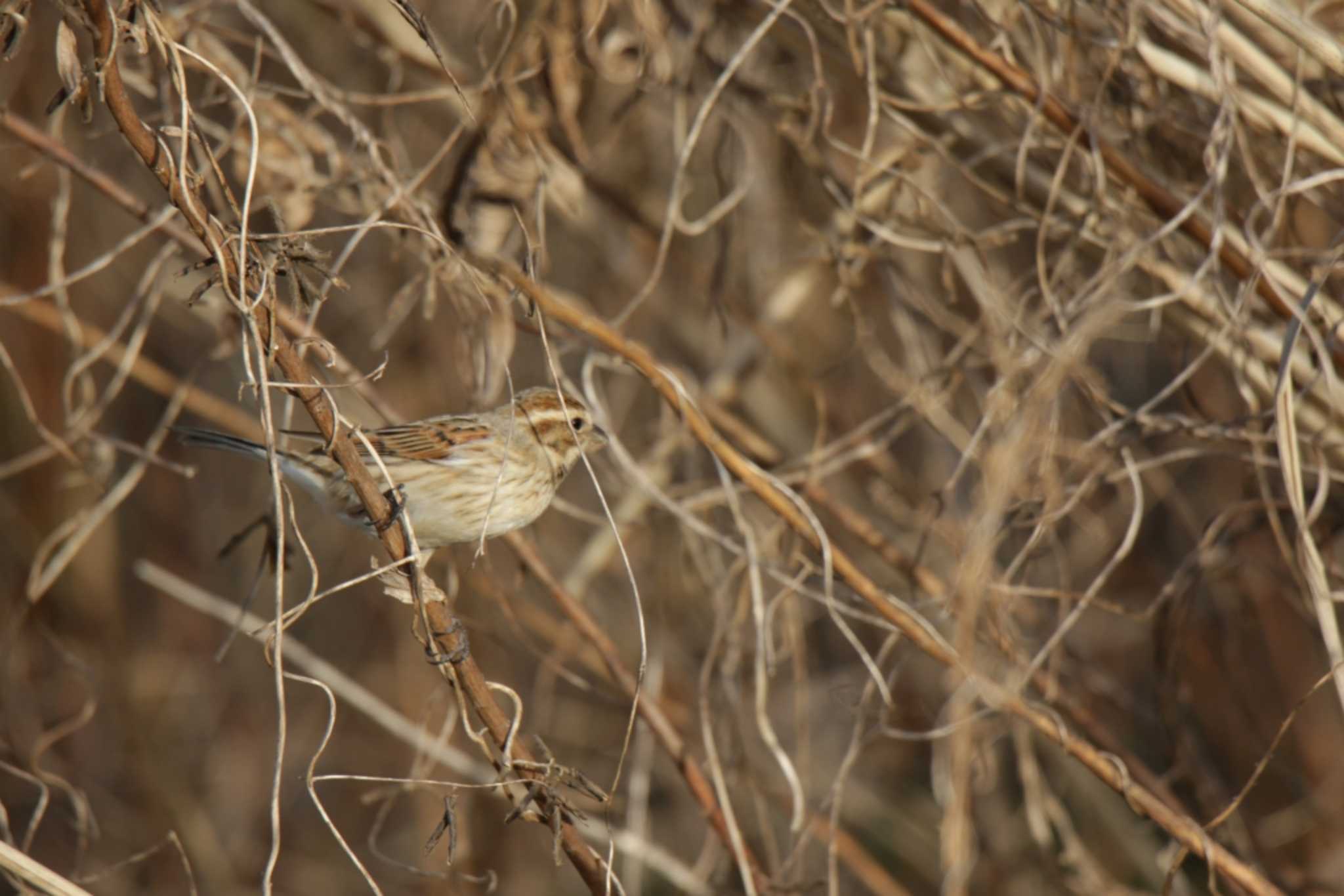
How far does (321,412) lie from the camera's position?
1.77 meters

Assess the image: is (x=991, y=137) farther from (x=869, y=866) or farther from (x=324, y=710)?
(x=324, y=710)

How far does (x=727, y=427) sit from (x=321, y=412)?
1616mm

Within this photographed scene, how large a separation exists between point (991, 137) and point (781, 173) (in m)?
1.14

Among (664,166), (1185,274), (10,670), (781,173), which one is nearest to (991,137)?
(1185,274)

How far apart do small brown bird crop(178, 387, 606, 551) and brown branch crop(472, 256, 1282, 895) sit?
0.48 metres

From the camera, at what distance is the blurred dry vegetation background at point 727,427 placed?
2.57m

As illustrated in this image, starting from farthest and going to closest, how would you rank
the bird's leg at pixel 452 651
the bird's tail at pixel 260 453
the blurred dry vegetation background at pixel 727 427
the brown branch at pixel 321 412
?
1. the bird's tail at pixel 260 453
2. the blurred dry vegetation background at pixel 727 427
3. the bird's leg at pixel 452 651
4. the brown branch at pixel 321 412

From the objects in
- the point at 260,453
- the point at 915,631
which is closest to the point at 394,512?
the point at 915,631

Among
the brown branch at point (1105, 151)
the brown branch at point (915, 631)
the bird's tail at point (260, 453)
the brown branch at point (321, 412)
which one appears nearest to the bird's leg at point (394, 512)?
the brown branch at point (321, 412)

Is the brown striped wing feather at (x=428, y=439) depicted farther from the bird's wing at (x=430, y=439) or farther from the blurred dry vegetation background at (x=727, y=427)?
the blurred dry vegetation background at (x=727, y=427)

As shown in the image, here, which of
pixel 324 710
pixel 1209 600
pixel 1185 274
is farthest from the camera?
pixel 324 710

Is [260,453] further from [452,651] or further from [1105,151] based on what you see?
[1105,151]

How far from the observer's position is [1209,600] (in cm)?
464

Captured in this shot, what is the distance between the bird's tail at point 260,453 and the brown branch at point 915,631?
94cm
